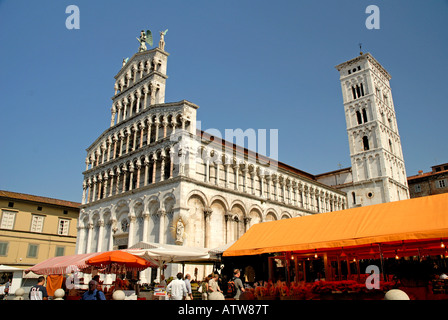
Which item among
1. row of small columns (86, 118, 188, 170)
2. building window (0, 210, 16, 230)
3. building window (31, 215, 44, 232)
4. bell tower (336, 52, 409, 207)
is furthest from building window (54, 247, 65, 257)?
bell tower (336, 52, 409, 207)

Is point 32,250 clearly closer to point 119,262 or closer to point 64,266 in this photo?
point 64,266

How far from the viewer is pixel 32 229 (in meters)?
38.9

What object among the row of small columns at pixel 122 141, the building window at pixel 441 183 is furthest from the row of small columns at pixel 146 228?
the building window at pixel 441 183

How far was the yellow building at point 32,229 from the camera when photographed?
3666 cm

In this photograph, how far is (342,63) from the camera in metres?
55.1

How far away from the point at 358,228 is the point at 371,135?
4301cm

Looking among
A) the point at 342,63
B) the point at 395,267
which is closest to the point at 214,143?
the point at 395,267

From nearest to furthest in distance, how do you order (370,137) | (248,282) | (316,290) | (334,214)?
(316,290) < (334,214) < (248,282) < (370,137)

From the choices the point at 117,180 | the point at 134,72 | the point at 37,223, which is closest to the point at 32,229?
the point at 37,223

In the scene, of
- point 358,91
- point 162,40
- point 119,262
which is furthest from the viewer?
point 358,91

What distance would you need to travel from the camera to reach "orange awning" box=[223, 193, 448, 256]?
9.54m

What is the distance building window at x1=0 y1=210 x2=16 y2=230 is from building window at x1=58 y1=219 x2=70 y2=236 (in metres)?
5.49
